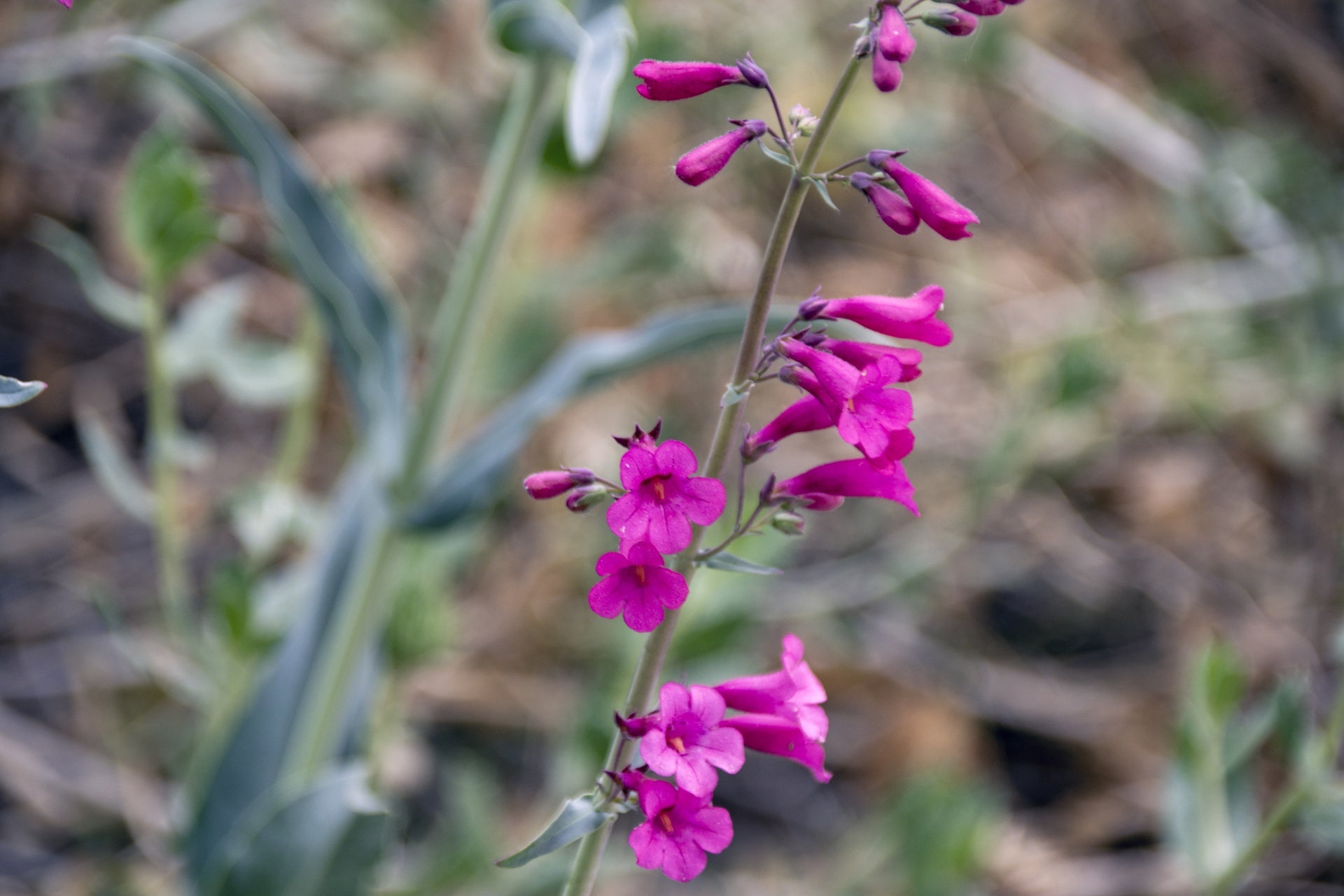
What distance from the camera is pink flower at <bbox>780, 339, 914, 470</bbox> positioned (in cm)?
99

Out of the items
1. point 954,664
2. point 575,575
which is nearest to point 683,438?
point 575,575

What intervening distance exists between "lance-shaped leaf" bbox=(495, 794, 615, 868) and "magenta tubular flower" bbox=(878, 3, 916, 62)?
0.71 meters

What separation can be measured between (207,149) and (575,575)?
1.93m

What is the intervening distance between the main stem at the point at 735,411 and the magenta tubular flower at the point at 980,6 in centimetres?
16

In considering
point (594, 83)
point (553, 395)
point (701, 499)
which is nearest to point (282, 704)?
point (553, 395)

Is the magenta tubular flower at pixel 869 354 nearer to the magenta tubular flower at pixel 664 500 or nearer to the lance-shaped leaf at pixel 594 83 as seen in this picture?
the magenta tubular flower at pixel 664 500

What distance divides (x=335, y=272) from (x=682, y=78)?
44.7 inches

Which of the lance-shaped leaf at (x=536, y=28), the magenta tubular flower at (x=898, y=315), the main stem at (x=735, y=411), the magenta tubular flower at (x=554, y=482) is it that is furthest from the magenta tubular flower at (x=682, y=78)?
the lance-shaped leaf at (x=536, y=28)

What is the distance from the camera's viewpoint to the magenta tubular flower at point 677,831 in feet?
2.95

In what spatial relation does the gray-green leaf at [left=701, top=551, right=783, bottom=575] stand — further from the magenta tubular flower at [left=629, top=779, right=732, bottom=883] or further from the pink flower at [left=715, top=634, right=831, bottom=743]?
the magenta tubular flower at [left=629, top=779, right=732, bottom=883]

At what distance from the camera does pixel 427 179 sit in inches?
142

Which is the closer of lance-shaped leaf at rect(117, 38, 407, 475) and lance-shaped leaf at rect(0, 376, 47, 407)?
lance-shaped leaf at rect(0, 376, 47, 407)

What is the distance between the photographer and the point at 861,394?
1.01 meters

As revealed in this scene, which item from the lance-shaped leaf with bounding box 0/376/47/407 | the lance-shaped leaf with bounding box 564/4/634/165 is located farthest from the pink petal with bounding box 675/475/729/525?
the lance-shaped leaf with bounding box 564/4/634/165
